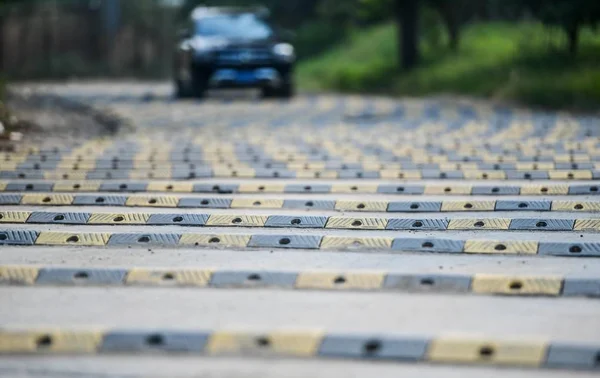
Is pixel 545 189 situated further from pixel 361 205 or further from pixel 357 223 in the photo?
pixel 357 223

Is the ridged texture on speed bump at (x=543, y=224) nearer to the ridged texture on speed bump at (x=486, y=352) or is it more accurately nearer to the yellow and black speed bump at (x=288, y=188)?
the yellow and black speed bump at (x=288, y=188)

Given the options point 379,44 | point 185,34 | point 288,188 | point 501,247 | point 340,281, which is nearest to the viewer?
point 340,281

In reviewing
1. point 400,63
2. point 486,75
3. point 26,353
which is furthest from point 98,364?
point 400,63

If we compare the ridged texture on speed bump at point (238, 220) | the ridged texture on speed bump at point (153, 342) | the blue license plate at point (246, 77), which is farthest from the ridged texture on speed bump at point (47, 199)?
the blue license plate at point (246, 77)

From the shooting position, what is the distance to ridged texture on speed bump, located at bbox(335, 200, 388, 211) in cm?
827

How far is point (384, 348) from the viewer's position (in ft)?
16.1

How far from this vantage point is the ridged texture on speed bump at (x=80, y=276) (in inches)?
242

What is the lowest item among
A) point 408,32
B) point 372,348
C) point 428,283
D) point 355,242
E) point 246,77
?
point 408,32

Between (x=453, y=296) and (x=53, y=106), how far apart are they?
15.5m

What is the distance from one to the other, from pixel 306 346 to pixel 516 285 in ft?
4.41

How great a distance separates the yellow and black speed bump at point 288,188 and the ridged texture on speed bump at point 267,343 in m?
4.06

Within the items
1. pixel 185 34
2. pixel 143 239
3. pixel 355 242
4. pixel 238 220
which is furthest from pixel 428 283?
pixel 185 34

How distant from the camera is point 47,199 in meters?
8.77

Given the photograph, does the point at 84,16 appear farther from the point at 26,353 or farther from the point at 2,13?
the point at 26,353
